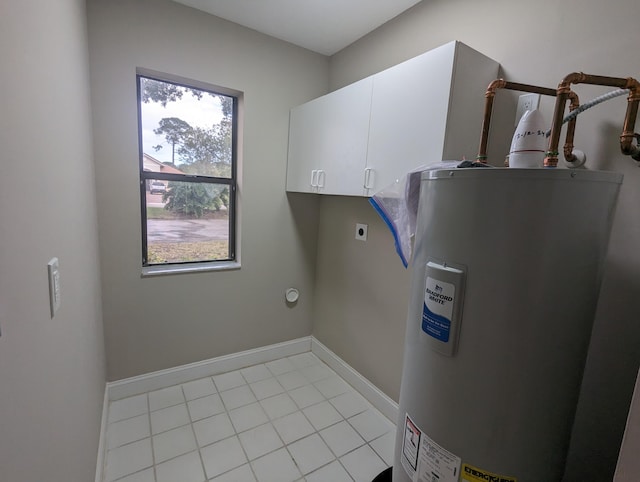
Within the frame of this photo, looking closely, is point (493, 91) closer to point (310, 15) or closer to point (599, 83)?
point (599, 83)

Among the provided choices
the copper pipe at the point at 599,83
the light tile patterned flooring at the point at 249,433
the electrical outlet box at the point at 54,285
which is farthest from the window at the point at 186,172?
the copper pipe at the point at 599,83

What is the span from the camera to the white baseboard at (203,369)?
2.13 m

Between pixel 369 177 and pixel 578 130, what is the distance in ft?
3.04

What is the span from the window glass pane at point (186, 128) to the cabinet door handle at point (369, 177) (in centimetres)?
124

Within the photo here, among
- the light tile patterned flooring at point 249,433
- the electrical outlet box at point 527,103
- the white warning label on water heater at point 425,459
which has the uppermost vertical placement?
the electrical outlet box at point 527,103

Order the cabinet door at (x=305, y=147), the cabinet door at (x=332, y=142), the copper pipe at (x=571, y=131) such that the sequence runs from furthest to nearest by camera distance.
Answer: the cabinet door at (x=305, y=147), the cabinet door at (x=332, y=142), the copper pipe at (x=571, y=131)

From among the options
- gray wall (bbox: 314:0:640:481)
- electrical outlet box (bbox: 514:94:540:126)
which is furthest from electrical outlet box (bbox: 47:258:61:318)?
electrical outlet box (bbox: 514:94:540:126)

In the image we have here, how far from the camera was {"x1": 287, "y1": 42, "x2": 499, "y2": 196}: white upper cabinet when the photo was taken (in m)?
1.33

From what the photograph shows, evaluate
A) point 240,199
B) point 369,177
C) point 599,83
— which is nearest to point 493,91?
point 599,83

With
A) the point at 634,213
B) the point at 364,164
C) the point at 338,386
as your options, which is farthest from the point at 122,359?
the point at 634,213

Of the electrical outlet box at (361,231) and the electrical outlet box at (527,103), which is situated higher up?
the electrical outlet box at (527,103)

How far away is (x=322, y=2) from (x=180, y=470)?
2.87 m

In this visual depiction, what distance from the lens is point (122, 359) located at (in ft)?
6.89

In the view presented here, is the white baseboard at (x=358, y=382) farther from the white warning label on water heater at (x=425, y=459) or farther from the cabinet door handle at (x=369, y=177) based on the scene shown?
the cabinet door handle at (x=369, y=177)
